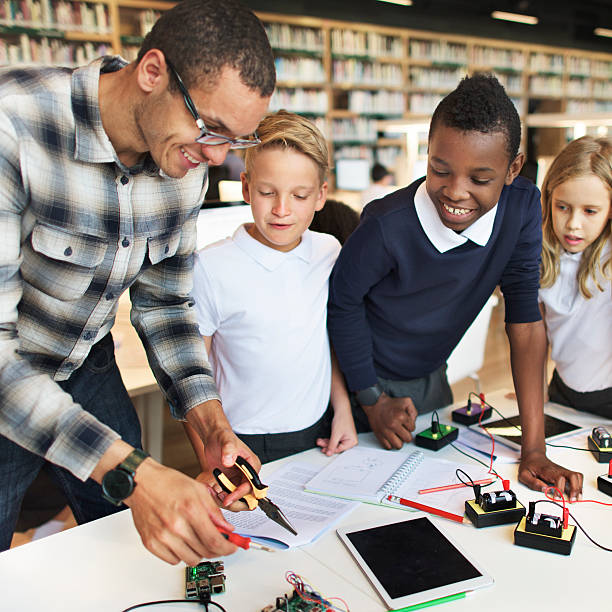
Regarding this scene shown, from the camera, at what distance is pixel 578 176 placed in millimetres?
1490

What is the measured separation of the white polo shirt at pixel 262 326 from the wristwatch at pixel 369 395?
12 cm

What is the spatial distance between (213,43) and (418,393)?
1064 mm

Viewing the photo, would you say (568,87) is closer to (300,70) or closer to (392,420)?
(300,70)

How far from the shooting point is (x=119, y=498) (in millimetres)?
811

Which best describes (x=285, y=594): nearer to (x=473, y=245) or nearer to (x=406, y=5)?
(x=473, y=245)

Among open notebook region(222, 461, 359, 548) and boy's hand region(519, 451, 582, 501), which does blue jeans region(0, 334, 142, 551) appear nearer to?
open notebook region(222, 461, 359, 548)

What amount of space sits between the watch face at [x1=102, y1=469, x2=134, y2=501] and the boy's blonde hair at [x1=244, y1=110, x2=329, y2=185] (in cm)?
82

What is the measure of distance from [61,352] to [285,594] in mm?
620

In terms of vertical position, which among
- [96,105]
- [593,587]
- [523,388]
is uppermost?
[96,105]

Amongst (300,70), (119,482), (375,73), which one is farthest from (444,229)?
(375,73)

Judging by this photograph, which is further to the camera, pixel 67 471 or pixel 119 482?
pixel 67 471

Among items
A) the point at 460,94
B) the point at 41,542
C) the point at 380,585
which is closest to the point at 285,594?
the point at 380,585

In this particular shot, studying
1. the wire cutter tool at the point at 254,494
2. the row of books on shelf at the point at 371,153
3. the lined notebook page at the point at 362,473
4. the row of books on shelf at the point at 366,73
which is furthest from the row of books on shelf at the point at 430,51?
the wire cutter tool at the point at 254,494

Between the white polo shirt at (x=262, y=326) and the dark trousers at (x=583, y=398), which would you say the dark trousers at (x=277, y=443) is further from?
the dark trousers at (x=583, y=398)
